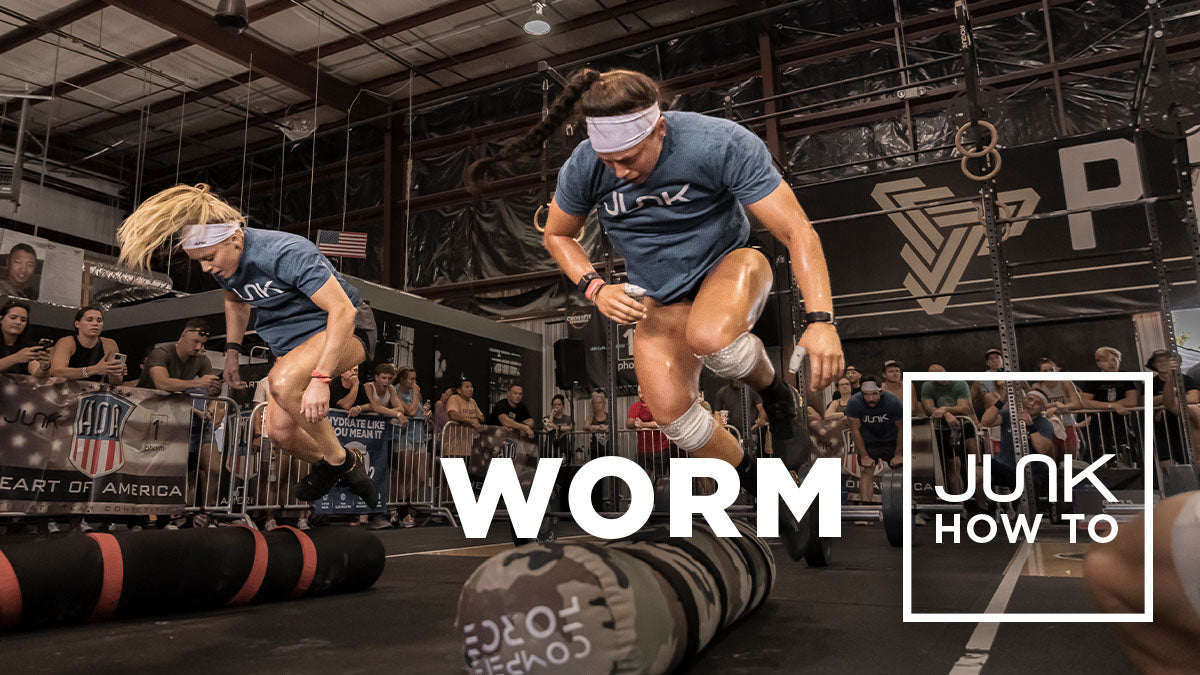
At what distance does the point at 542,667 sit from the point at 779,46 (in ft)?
32.6

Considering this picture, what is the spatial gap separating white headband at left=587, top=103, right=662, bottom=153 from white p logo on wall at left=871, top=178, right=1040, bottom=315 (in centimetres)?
642

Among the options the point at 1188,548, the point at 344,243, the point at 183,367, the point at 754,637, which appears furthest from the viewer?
the point at 344,243

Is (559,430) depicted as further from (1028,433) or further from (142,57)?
(142,57)

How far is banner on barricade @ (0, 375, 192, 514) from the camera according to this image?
177 inches

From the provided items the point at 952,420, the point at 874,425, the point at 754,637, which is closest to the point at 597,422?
the point at 874,425

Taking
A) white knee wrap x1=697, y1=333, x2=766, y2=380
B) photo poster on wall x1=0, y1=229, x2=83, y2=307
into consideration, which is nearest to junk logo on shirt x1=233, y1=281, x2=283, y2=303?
white knee wrap x1=697, y1=333, x2=766, y2=380

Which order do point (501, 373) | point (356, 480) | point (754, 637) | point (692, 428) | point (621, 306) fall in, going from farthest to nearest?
point (501, 373), point (356, 480), point (692, 428), point (621, 306), point (754, 637)

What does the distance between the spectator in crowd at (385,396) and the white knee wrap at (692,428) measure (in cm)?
496

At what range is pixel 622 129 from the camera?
6.78 feet

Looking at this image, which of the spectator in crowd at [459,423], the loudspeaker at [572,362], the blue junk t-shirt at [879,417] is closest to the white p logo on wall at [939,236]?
the blue junk t-shirt at [879,417]

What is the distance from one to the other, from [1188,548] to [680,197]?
1614 millimetres

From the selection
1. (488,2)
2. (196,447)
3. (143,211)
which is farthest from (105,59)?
(143,211)

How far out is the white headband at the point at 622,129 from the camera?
81.4 inches

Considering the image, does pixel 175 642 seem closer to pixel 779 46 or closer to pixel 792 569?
pixel 792 569
